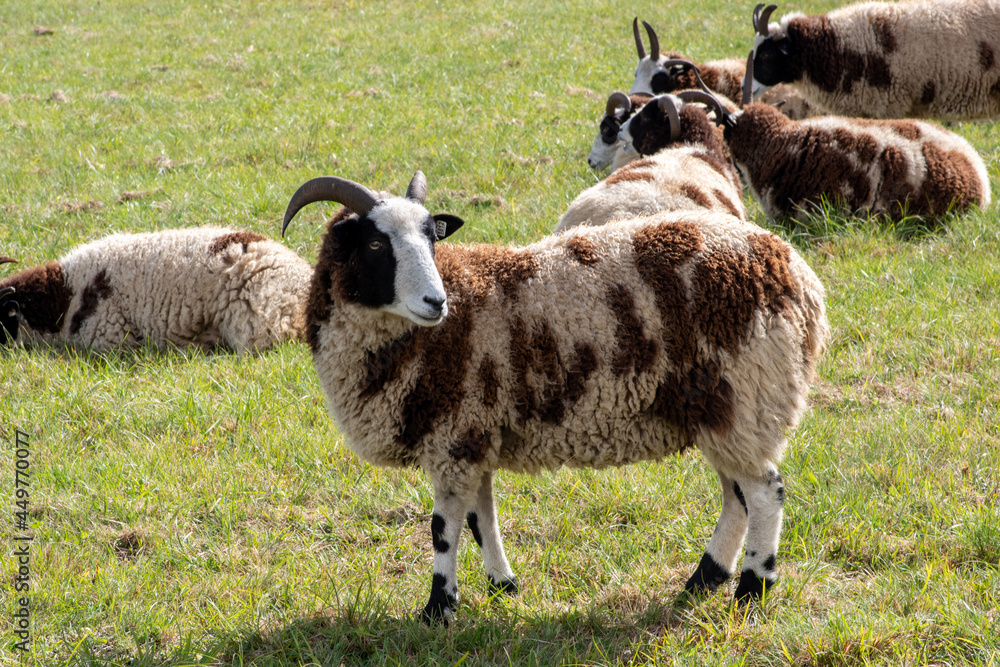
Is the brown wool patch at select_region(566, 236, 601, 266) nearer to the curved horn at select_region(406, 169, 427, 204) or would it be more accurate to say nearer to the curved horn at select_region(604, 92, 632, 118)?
the curved horn at select_region(406, 169, 427, 204)

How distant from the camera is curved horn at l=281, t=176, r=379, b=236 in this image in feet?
11.5

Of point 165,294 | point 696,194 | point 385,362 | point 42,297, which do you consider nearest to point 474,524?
point 385,362

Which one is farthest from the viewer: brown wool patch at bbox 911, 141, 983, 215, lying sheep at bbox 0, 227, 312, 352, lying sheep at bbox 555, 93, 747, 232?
brown wool patch at bbox 911, 141, 983, 215

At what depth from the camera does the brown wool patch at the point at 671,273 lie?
10.8 feet

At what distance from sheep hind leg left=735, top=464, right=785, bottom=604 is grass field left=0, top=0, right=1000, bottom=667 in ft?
0.38

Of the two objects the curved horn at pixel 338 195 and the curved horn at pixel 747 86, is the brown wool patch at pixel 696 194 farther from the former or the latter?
the curved horn at pixel 747 86

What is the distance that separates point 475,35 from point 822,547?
14.5 metres

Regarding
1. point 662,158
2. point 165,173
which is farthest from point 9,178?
point 662,158

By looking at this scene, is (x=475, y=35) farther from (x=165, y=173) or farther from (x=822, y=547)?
(x=822, y=547)

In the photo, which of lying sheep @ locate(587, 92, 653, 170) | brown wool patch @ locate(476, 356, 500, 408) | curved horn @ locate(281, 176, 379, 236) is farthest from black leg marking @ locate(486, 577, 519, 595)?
lying sheep @ locate(587, 92, 653, 170)

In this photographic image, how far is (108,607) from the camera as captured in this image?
360cm

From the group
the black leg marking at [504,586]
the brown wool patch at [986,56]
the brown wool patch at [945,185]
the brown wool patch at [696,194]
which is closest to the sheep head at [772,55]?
the brown wool patch at [986,56]

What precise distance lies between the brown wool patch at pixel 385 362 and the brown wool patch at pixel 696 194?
308cm

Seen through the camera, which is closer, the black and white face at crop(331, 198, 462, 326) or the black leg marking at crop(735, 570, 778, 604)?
the black and white face at crop(331, 198, 462, 326)
